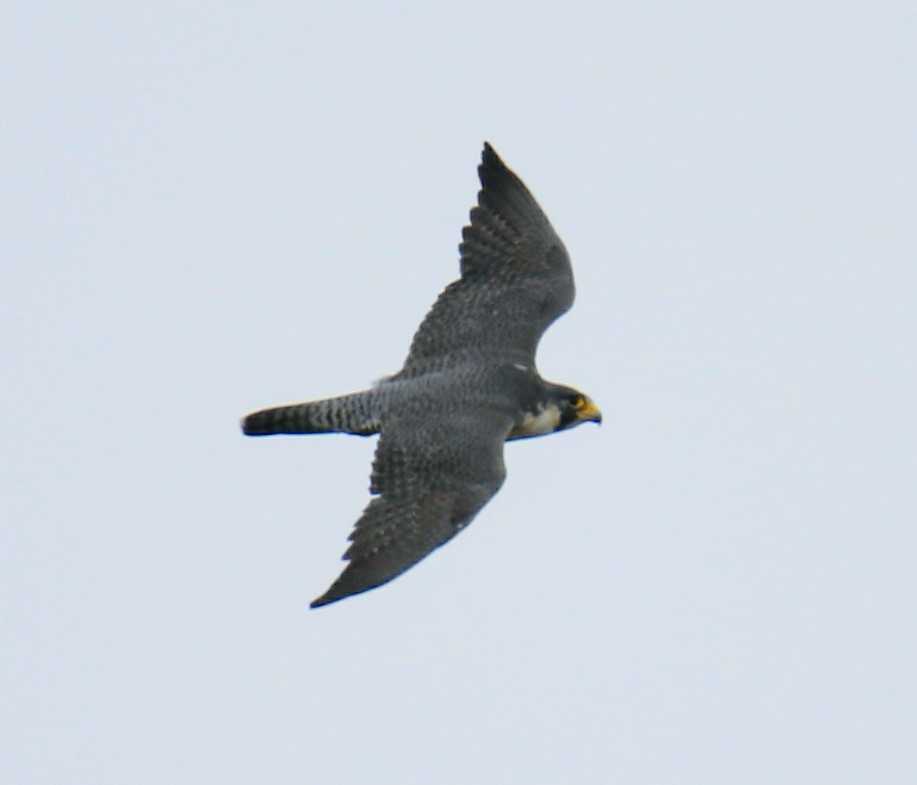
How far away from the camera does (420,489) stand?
1695 cm

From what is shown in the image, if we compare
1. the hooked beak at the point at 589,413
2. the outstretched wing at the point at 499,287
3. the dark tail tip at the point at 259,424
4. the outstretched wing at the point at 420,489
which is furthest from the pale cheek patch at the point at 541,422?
the dark tail tip at the point at 259,424

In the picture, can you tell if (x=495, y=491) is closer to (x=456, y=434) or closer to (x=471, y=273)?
(x=456, y=434)

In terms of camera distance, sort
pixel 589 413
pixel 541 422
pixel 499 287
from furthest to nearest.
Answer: pixel 499 287 → pixel 589 413 → pixel 541 422

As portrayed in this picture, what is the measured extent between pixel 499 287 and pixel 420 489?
9.84ft

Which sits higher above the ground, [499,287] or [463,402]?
[499,287]

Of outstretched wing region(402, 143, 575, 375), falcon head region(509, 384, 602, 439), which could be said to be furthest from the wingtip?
falcon head region(509, 384, 602, 439)

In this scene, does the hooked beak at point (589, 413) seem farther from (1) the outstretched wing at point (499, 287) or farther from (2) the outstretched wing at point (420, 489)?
(2) the outstretched wing at point (420, 489)

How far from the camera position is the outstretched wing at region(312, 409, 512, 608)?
16.3m

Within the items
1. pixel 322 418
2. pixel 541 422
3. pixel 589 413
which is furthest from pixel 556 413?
pixel 322 418

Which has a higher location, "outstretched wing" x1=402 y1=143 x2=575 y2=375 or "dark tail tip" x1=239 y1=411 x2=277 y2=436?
"outstretched wing" x1=402 y1=143 x2=575 y2=375

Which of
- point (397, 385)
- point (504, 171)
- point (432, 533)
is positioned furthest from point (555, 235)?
point (432, 533)

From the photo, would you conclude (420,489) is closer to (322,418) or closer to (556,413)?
(322,418)

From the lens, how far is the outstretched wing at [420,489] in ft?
53.4

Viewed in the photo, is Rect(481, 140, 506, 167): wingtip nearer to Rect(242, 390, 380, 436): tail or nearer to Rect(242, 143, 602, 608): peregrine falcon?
Rect(242, 143, 602, 608): peregrine falcon
